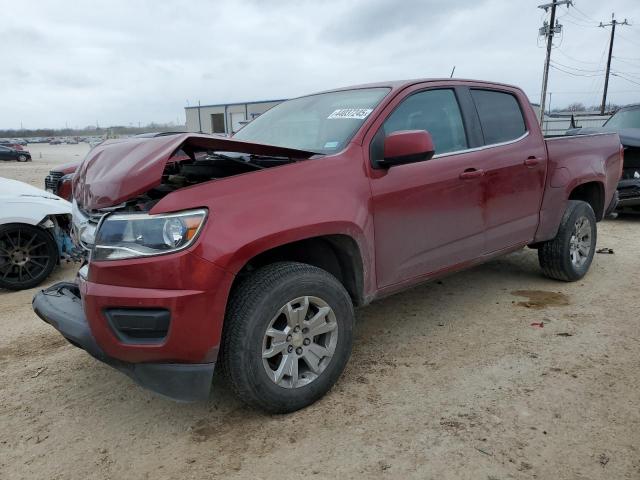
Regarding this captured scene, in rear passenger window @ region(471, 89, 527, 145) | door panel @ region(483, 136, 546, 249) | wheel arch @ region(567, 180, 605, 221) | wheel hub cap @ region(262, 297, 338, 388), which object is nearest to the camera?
wheel hub cap @ region(262, 297, 338, 388)

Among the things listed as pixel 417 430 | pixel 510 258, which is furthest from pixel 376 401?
pixel 510 258

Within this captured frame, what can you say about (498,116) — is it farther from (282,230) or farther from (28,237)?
(28,237)

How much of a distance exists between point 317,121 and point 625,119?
→ 828cm

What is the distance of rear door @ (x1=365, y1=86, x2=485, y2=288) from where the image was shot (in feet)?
10.3

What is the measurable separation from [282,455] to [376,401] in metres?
0.68

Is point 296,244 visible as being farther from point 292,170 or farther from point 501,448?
point 501,448

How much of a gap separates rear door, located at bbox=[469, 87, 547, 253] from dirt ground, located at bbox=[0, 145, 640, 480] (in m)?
0.73

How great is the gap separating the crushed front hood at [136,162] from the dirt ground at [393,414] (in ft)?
3.95

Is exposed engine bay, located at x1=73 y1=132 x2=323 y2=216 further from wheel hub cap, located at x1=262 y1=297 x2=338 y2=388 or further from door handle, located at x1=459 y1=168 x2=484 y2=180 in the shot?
door handle, located at x1=459 y1=168 x2=484 y2=180

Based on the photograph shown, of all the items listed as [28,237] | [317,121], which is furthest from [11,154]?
[317,121]

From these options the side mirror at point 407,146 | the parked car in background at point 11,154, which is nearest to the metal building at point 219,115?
the parked car in background at point 11,154

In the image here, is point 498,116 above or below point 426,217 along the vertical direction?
above

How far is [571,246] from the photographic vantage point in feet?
16.0

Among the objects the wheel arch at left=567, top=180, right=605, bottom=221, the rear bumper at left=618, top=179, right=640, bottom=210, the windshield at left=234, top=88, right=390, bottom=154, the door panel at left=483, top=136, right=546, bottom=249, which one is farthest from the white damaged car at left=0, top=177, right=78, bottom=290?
the rear bumper at left=618, top=179, right=640, bottom=210
